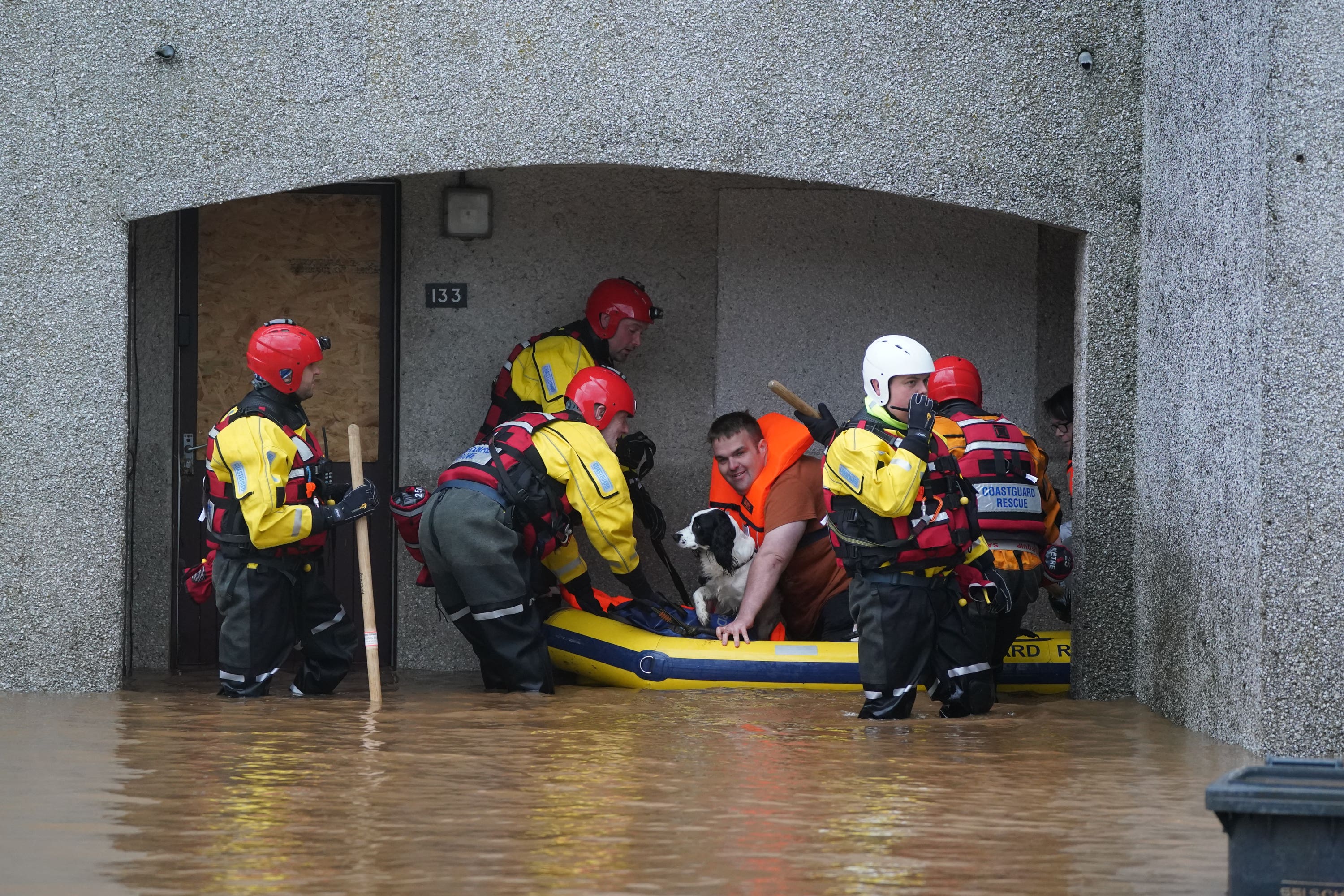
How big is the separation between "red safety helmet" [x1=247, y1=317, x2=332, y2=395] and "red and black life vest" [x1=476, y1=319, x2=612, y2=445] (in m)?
1.37

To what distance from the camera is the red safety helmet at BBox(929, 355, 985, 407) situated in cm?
729

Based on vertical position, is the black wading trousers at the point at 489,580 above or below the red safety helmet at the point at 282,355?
below

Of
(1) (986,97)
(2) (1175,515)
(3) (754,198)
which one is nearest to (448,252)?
(3) (754,198)

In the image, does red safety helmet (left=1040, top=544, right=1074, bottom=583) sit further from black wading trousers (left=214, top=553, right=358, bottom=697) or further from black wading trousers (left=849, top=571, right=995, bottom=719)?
black wading trousers (left=214, top=553, right=358, bottom=697)

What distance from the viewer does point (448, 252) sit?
8.55 m

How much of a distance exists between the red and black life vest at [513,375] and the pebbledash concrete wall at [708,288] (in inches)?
12.1

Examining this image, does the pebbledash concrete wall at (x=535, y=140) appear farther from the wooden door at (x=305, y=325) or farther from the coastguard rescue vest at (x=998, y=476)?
the wooden door at (x=305, y=325)

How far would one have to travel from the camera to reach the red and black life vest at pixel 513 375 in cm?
817

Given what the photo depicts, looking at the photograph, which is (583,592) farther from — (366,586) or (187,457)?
(187,457)

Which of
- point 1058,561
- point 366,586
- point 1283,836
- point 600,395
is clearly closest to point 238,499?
point 366,586

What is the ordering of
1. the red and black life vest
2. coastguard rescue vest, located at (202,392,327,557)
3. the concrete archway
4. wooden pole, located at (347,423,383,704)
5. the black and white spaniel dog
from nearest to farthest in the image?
coastguard rescue vest, located at (202,392,327,557) < wooden pole, located at (347,423,383,704) < the black and white spaniel dog < the red and black life vest < the concrete archway

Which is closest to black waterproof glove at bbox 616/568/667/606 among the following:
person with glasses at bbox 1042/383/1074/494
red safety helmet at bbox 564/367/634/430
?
red safety helmet at bbox 564/367/634/430

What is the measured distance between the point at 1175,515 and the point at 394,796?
11.5 ft

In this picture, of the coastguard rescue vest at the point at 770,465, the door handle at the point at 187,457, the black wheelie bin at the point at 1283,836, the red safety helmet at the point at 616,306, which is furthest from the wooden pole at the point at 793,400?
the black wheelie bin at the point at 1283,836
